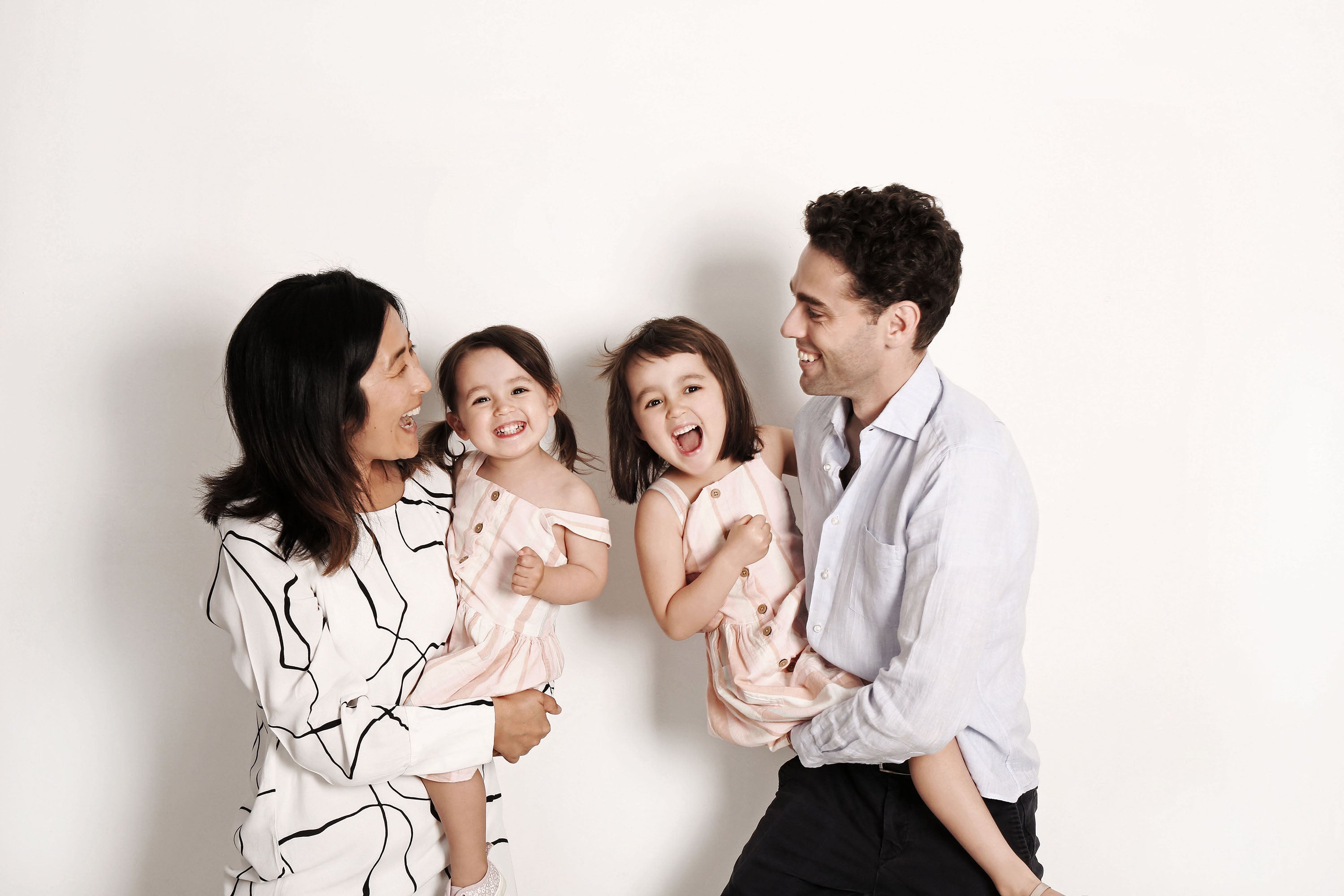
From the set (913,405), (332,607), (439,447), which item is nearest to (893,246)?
(913,405)

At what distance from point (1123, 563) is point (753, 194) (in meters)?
1.44

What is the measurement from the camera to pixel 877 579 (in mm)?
1835

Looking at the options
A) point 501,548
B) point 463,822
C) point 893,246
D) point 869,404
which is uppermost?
point 893,246

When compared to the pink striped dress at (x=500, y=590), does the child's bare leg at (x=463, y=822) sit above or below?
below

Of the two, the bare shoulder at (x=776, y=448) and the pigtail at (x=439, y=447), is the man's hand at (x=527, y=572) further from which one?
the bare shoulder at (x=776, y=448)

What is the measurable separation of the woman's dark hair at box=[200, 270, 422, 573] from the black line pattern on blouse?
8 cm

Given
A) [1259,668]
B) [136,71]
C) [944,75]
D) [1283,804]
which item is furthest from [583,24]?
[1283,804]

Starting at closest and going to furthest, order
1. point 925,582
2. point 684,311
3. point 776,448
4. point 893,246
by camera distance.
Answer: point 925,582 → point 893,246 → point 776,448 → point 684,311

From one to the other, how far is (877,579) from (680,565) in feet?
1.45

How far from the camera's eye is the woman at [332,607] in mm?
1734

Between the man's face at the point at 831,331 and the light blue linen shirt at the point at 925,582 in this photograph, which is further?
the man's face at the point at 831,331

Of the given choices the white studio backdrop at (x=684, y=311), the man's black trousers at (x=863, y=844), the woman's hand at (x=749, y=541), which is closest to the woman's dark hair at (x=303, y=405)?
the white studio backdrop at (x=684, y=311)

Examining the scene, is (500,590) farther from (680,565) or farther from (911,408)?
(911,408)

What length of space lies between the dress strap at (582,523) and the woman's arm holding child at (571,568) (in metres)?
0.01
